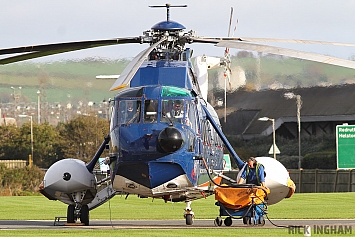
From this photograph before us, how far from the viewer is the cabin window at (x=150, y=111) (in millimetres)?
19438

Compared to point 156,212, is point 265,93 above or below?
Answer: above

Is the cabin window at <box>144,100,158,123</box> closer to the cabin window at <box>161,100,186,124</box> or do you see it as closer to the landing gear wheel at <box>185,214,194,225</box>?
the cabin window at <box>161,100,186,124</box>

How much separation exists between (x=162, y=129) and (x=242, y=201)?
314 cm

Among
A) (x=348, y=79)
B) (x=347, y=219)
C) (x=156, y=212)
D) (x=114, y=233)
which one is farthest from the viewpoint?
(x=348, y=79)

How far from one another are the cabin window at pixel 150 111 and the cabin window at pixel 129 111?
0.17 metres

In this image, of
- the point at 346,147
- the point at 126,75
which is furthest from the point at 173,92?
the point at 346,147

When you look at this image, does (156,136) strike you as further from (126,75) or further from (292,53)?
(292,53)

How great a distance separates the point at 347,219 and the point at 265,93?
3264 centimetres

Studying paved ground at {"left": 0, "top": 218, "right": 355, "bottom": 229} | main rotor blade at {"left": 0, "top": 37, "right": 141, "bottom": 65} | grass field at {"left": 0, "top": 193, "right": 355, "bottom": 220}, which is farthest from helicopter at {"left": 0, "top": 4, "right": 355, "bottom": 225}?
grass field at {"left": 0, "top": 193, "right": 355, "bottom": 220}

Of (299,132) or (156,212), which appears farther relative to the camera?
(299,132)

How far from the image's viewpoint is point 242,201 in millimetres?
20875

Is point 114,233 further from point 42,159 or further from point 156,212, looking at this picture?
point 42,159

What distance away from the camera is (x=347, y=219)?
25.0 metres

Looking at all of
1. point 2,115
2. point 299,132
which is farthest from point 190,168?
point 2,115
